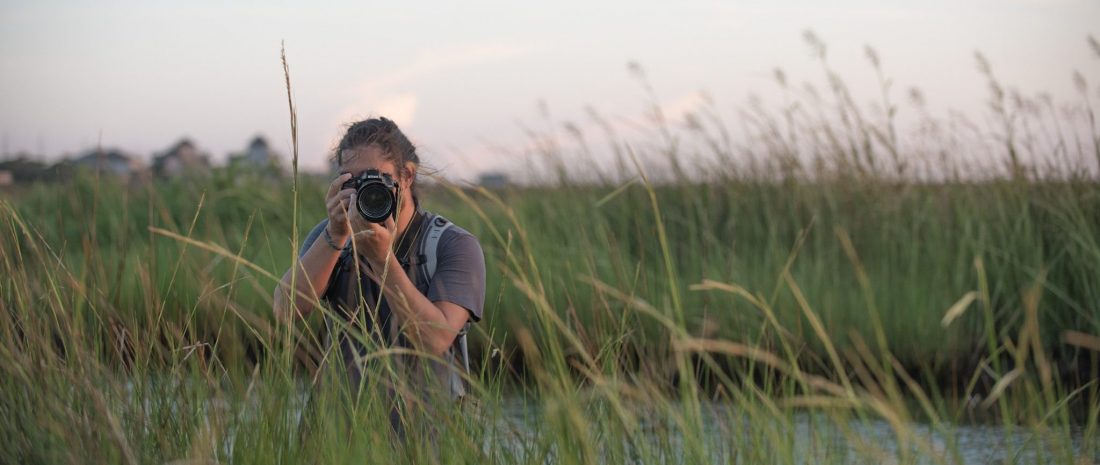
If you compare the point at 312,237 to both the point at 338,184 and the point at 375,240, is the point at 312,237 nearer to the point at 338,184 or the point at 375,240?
the point at 338,184

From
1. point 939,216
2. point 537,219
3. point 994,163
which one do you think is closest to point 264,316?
point 537,219

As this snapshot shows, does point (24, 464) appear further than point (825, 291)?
No

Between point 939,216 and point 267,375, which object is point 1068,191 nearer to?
point 939,216

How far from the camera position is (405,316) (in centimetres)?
225

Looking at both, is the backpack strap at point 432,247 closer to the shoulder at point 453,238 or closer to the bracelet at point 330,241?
the shoulder at point 453,238

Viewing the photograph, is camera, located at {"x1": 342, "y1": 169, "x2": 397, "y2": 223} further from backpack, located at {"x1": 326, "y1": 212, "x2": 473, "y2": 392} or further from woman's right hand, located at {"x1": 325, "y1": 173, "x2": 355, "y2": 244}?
backpack, located at {"x1": 326, "y1": 212, "x2": 473, "y2": 392}

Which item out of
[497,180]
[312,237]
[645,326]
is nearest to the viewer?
[312,237]

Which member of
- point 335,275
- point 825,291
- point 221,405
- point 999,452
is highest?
point 335,275

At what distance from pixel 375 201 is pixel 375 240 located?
94mm

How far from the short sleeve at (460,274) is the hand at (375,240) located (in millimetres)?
160

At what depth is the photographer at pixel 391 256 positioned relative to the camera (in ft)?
7.82

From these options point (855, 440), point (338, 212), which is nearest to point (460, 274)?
point (338, 212)

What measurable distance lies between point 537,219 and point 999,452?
10.2 ft

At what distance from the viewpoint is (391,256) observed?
7.55ft
